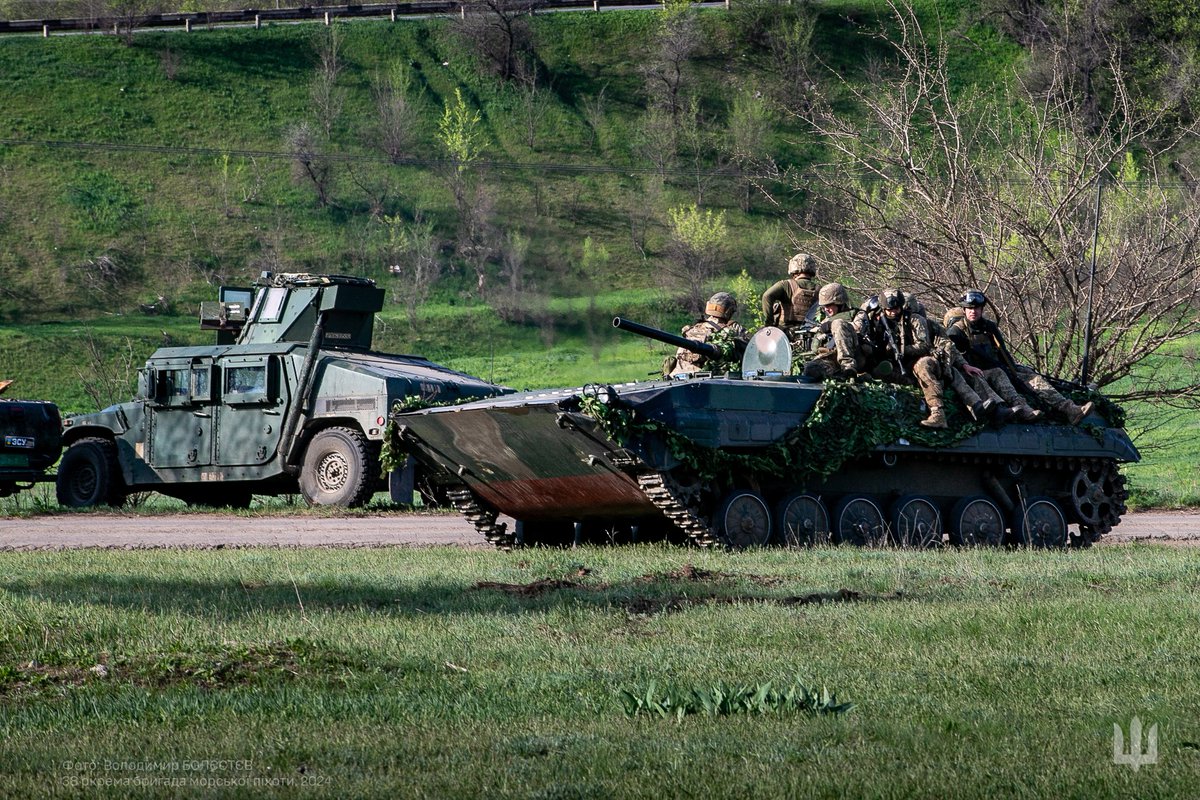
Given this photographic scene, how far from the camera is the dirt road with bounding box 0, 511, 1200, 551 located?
53.6 feet

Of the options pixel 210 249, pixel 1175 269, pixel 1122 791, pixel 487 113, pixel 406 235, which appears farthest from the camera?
pixel 487 113

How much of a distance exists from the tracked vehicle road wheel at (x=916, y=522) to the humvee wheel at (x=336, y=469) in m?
7.82

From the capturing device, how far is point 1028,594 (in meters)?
10.9

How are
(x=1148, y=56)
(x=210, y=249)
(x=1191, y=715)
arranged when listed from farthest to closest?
(x=210, y=249), (x=1148, y=56), (x=1191, y=715)

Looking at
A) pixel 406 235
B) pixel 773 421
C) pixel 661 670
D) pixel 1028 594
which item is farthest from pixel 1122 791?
pixel 406 235

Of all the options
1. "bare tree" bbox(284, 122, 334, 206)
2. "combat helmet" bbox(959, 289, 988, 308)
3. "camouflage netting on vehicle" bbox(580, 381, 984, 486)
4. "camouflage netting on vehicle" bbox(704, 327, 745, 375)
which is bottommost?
"camouflage netting on vehicle" bbox(580, 381, 984, 486)

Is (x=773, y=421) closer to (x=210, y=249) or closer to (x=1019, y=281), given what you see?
(x=1019, y=281)

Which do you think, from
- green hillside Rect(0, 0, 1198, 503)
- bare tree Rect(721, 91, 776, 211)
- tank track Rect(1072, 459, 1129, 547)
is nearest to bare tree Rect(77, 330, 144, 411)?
green hillside Rect(0, 0, 1198, 503)

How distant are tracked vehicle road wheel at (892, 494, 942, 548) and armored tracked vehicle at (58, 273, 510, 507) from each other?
22.3ft

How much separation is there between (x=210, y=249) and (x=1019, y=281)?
1452 inches

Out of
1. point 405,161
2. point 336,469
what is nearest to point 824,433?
point 336,469

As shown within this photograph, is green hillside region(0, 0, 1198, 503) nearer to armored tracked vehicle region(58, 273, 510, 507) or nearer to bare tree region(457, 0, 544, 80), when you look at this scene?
bare tree region(457, 0, 544, 80)

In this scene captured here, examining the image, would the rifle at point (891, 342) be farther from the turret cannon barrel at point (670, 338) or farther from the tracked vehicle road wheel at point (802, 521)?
the tracked vehicle road wheel at point (802, 521)

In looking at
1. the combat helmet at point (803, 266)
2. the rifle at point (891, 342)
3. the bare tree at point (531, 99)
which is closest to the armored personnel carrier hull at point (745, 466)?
the rifle at point (891, 342)
